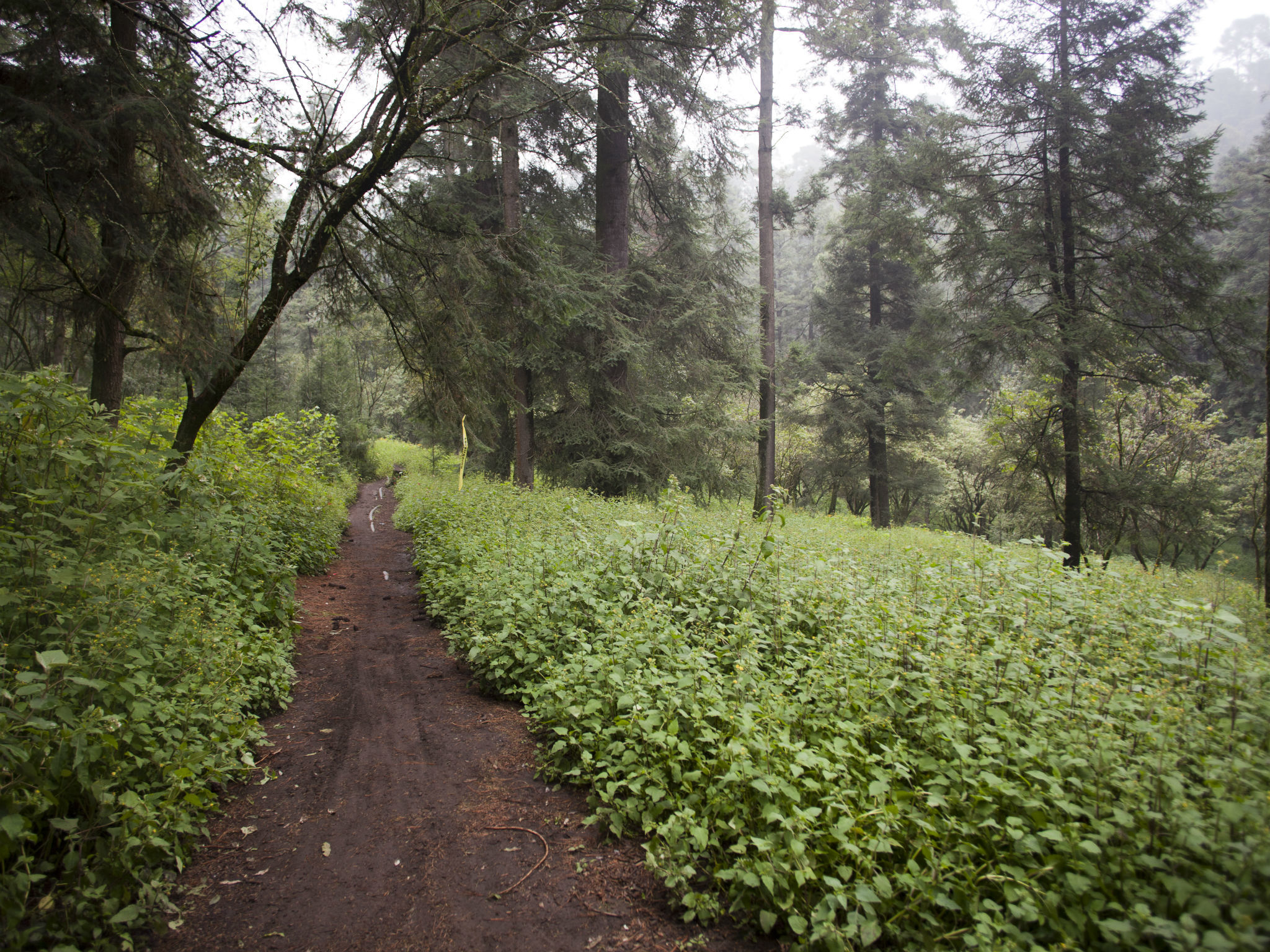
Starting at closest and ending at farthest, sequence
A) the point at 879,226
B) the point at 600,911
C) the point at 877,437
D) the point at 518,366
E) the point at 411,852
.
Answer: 1. the point at 600,911
2. the point at 411,852
3. the point at 518,366
4. the point at 879,226
5. the point at 877,437

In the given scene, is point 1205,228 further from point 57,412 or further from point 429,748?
point 57,412

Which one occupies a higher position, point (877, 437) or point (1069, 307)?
point (1069, 307)

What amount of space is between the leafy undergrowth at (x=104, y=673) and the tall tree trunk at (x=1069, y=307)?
43.0ft

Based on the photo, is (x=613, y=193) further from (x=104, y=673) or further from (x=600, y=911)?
(x=600, y=911)

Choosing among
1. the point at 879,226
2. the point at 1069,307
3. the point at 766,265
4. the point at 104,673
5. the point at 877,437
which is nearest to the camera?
the point at 104,673

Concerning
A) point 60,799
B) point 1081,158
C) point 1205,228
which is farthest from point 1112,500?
point 60,799

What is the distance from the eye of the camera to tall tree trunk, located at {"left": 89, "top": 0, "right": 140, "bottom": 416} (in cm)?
486

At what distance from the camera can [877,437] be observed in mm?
19891

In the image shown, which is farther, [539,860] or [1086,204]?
[1086,204]

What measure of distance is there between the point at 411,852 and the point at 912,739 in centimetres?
275

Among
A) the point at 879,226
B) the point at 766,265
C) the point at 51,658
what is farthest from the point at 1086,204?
the point at 51,658

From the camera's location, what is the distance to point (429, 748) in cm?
408

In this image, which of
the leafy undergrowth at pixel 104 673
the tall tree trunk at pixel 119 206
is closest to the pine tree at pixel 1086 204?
the leafy undergrowth at pixel 104 673

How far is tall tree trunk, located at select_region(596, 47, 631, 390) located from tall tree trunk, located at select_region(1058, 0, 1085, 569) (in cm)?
847
